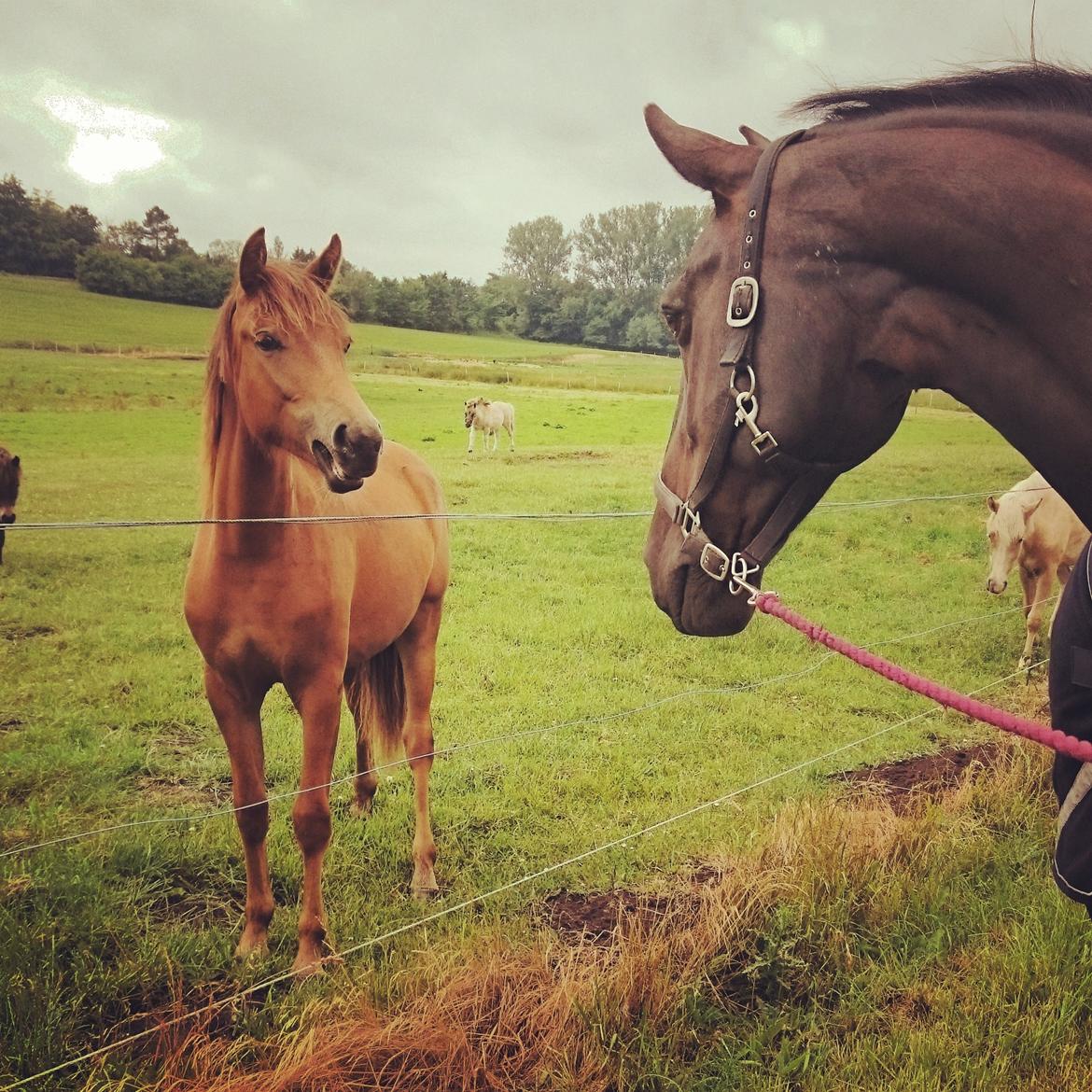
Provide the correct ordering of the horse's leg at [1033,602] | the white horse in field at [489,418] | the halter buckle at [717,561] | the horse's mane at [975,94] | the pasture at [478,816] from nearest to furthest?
1. the horse's mane at [975,94]
2. the halter buckle at [717,561]
3. the pasture at [478,816]
4. the white horse in field at [489,418]
5. the horse's leg at [1033,602]

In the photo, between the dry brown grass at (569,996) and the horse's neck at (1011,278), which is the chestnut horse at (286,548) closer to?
the dry brown grass at (569,996)

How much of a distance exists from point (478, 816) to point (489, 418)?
2.99 meters

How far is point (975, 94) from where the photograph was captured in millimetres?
1335

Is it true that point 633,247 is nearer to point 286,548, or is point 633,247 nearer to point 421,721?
point 421,721

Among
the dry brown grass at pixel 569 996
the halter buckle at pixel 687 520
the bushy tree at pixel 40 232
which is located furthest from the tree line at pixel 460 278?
the dry brown grass at pixel 569 996

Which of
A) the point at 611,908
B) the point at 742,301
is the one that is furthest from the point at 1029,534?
the point at 742,301

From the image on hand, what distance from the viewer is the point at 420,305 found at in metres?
3.93

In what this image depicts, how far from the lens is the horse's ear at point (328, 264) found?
82.2 inches

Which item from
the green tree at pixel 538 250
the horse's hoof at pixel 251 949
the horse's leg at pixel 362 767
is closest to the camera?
the horse's hoof at pixel 251 949

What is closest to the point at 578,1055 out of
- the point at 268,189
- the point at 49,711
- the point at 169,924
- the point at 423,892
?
the point at 423,892

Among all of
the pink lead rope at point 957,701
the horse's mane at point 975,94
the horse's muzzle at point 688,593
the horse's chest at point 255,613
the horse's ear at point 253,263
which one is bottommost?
the horse's chest at point 255,613

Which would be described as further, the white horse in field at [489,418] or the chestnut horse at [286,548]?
the white horse in field at [489,418]

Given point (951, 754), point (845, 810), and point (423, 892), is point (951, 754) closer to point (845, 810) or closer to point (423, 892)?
point (845, 810)

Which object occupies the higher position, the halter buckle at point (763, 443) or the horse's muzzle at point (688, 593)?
the halter buckle at point (763, 443)
